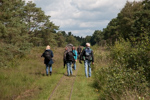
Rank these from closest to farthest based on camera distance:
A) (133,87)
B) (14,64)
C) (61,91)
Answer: (133,87)
(61,91)
(14,64)

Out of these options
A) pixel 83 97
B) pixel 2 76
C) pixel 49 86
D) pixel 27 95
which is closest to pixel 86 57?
pixel 49 86

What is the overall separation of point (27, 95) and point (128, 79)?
4.46 metres

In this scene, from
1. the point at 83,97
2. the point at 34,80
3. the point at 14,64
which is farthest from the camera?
the point at 14,64

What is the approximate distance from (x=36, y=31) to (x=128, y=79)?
124 feet

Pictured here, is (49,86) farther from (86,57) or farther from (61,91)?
(86,57)

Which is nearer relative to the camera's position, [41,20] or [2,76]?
[2,76]

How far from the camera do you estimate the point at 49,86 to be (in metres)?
9.31

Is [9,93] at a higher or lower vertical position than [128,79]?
lower

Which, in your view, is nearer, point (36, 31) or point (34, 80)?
point (34, 80)

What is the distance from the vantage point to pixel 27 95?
7848 millimetres

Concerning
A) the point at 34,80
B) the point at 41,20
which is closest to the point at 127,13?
the point at 41,20

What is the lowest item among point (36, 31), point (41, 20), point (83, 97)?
point (83, 97)

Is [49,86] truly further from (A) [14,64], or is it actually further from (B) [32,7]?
(B) [32,7]

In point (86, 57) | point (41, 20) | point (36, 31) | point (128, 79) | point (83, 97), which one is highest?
point (41, 20)
